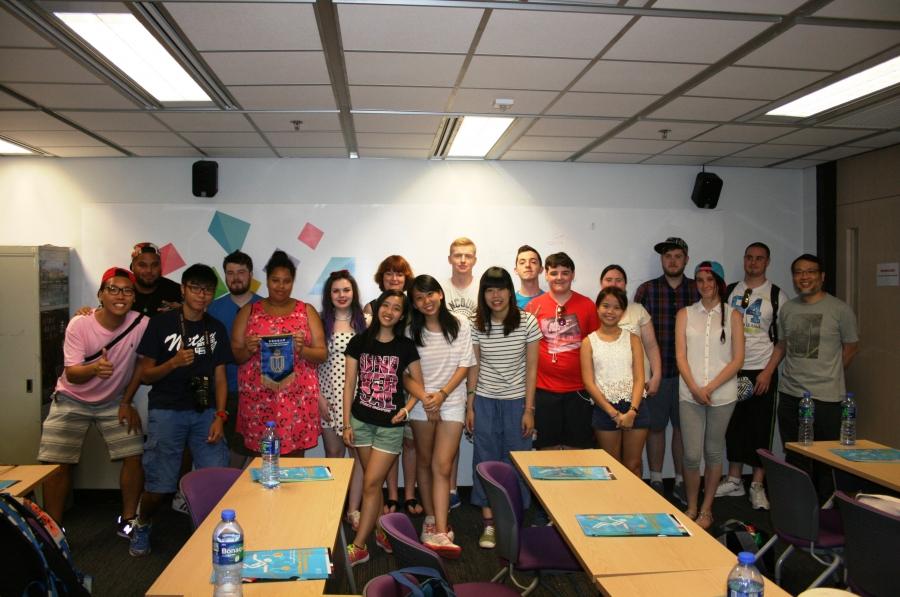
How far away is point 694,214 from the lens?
5.89 m

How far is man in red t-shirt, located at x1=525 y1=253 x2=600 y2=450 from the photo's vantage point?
440cm

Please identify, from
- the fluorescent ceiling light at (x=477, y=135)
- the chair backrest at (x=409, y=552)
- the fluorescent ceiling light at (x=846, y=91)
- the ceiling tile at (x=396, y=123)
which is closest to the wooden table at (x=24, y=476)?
the chair backrest at (x=409, y=552)

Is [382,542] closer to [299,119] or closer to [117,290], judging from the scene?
[117,290]

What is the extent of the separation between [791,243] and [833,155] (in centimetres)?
92

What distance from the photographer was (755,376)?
5.05 metres

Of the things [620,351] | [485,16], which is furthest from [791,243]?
[485,16]

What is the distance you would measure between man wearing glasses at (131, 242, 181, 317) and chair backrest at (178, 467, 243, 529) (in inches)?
89.3

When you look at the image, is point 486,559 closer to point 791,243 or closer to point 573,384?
point 573,384

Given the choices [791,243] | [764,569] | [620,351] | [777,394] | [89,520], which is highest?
[791,243]

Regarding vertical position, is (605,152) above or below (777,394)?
above

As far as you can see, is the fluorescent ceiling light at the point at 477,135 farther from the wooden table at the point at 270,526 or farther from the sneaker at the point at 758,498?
the sneaker at the point at 758,498

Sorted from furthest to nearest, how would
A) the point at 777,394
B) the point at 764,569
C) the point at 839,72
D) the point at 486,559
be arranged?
the point at 777,394 < the point at 486,559 < the point at 839,72 < the point at 764,569

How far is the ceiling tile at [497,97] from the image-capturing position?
146 inches

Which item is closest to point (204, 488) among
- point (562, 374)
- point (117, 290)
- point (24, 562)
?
point (24, 562)
